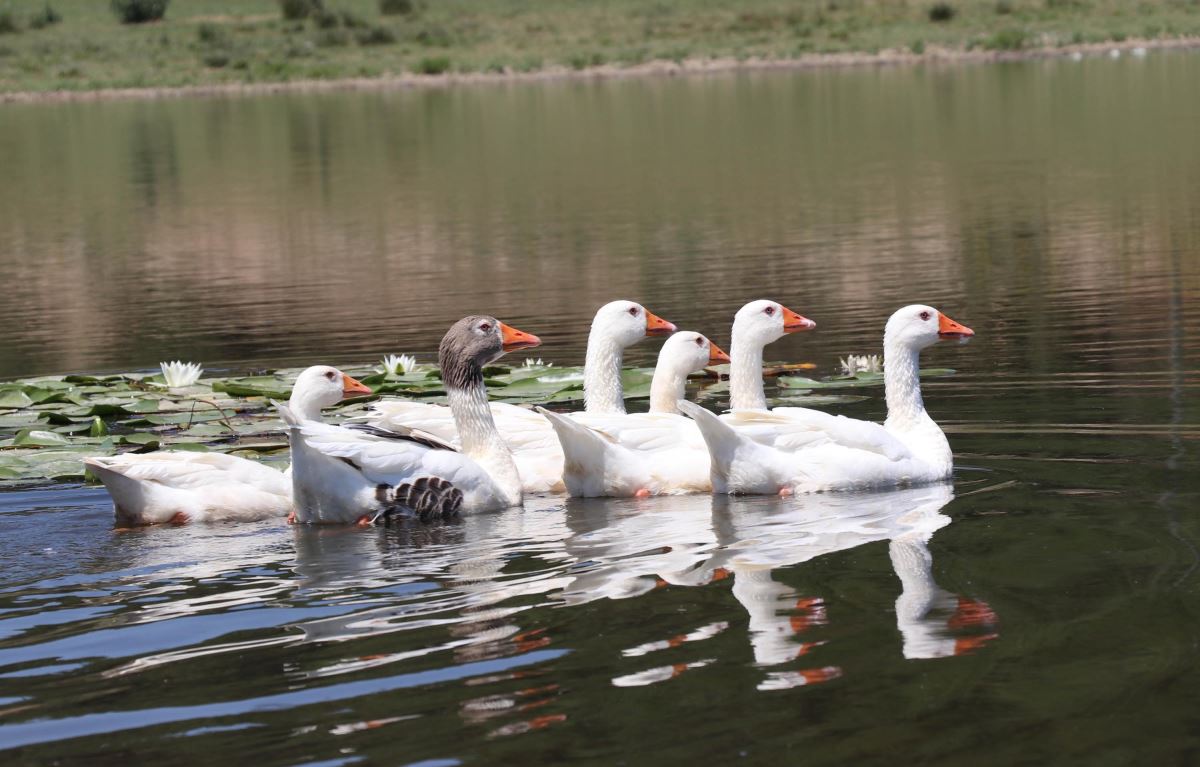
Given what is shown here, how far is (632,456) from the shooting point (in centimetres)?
1144

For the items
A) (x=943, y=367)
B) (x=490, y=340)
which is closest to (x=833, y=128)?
(x=943, y=367)

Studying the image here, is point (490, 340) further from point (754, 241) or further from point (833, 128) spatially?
point (833, 128)

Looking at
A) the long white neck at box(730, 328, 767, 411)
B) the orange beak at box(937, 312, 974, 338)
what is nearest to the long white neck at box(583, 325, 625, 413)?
the long white neck at box(730, 328, 767, 411)

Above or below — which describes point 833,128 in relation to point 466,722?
above

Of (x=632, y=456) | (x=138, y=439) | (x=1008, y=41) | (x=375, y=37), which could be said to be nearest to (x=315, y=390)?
(x=138, y=439)

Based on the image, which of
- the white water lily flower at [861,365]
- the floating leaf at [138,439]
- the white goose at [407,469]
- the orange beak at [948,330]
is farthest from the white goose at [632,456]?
the white water lily flower at [861,365]

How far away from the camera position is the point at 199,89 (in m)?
93.2

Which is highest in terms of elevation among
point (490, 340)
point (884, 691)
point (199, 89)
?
point (199, 89)

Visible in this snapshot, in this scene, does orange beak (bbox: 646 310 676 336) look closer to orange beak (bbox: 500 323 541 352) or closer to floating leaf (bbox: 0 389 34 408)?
orange beak (bbox: 500 323 541 352)

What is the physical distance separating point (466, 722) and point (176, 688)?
4.49ft

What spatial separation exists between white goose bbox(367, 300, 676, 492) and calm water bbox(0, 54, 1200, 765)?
1082mm

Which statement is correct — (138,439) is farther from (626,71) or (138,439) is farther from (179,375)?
(626,71)

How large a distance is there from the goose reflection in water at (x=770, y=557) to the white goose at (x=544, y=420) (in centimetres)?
111

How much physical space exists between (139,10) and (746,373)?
4328 inches
